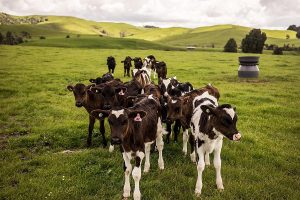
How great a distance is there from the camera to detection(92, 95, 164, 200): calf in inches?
261

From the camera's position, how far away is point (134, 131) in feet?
23.6

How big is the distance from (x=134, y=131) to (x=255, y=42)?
87854mm

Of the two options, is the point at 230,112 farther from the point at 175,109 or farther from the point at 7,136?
the point at 7,136

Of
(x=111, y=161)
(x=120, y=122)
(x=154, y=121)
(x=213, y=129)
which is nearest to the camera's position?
(x=120, y=122)

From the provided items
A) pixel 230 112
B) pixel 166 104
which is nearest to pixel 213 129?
pixel 230 112

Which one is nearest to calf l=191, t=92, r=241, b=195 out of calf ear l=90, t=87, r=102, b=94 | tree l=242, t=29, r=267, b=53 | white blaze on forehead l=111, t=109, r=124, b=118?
white blaze on forehead l=111, t=109, r=124, b=118

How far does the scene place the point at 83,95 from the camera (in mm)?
11203

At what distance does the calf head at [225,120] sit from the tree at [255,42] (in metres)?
86.1

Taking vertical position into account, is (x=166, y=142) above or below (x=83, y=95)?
below

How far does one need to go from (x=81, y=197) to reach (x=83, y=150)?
3.24 m

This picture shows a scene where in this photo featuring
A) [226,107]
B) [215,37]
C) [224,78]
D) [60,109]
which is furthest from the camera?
[215,37]

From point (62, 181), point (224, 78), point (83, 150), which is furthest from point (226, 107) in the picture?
point (224, 78)

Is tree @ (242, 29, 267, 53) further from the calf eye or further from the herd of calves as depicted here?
the calf eye

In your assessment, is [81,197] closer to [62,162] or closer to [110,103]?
[62,162]
